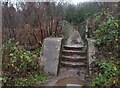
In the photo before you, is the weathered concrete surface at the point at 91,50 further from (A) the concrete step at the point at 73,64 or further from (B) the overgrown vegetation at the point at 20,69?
(B) the overgrown vegetation at the point at 20,69

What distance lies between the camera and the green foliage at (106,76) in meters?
3.34

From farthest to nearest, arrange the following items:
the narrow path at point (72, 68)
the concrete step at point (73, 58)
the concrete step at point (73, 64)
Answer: the concrete step at point (73, 58), the concrete step at point (73, 64), the narrow path at point (72, 68)

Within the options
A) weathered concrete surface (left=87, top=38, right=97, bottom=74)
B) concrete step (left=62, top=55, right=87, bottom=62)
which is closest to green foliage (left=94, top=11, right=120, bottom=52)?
weathered concrete surface (left=87, top=38, right=97, bottom=74)

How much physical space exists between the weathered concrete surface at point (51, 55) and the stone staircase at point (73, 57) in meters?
0.30

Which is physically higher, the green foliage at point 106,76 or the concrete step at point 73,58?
the green foliage at point 106,76

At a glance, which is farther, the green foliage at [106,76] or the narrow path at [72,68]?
the narrow path at [72,68]

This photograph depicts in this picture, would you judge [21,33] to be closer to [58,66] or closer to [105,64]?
[58,66]

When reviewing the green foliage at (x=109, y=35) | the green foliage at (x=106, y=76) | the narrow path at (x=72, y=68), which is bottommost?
the narrow path at (x=72, y=68)

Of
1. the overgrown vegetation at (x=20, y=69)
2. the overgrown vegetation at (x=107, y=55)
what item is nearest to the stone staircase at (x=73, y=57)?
the overgrown vegetation at (x=107, y=55)

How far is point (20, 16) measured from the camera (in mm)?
5652

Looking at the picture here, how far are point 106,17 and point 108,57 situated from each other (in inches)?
53.0

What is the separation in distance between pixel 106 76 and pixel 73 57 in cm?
166

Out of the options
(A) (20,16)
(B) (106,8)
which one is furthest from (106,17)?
(A) (20,16)

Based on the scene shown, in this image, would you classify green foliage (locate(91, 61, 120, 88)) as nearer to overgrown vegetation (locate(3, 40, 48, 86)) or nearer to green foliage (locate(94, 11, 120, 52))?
green foliage (locate(94, 11, 120, 52))
